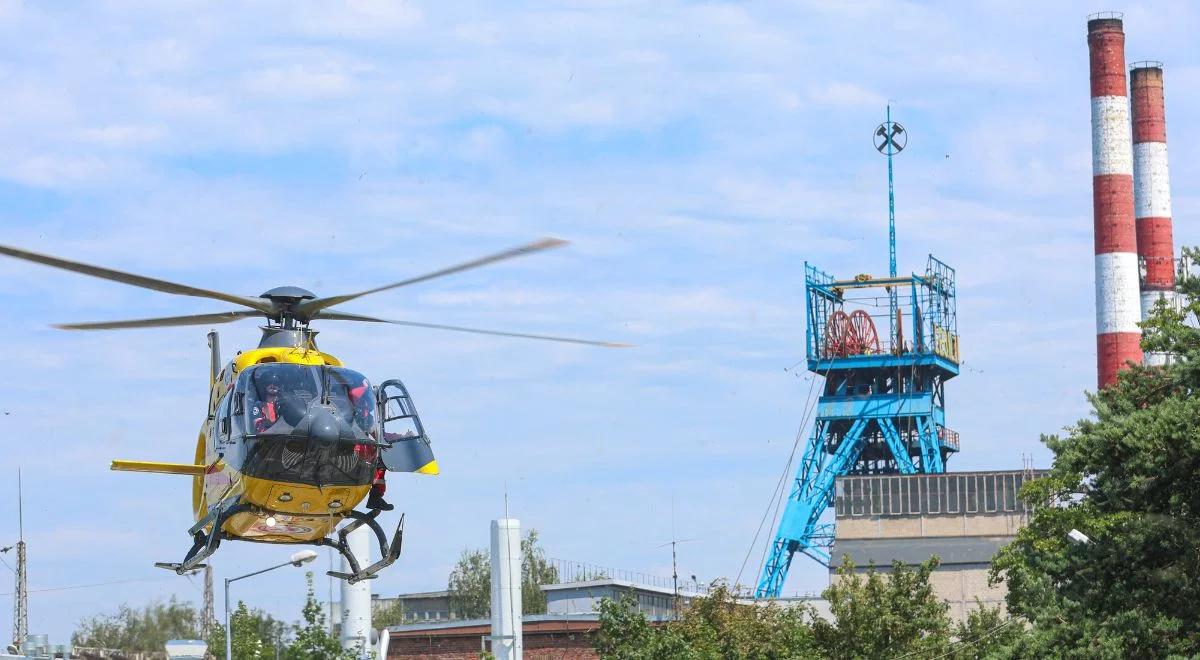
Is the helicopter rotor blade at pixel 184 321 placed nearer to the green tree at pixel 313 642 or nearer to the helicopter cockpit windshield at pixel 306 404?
the helicopter cockpit windshield at pixel 306 404

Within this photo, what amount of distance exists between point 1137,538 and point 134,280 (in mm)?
15338

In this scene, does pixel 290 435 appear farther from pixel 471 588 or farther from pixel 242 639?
pixel 471 588

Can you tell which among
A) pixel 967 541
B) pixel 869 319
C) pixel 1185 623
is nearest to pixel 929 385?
pixel 869 319

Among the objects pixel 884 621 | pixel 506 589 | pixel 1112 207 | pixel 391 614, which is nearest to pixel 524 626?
pixel 506 589

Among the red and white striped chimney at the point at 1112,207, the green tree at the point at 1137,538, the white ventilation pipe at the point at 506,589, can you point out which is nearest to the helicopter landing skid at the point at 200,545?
the green tree at the point at 1137,538

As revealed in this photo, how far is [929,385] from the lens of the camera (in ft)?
334

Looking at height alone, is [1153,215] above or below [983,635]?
above

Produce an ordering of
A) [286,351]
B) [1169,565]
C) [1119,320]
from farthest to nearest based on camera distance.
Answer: [1119,320] < [1169,565] < [286,351]

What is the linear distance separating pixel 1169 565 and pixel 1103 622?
134cm

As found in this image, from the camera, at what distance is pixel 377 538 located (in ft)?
90.5

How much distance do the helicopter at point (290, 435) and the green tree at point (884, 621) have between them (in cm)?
2070

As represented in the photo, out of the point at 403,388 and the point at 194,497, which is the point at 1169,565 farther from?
the point at 194,497

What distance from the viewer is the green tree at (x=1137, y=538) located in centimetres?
2720

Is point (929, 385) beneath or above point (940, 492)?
above
